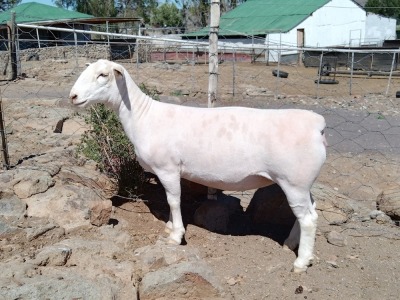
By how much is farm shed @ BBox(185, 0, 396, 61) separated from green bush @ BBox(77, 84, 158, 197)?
24.8m

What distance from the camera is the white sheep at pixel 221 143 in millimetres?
3893

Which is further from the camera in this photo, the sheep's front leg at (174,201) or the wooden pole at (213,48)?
the wooden pole at (213,48)

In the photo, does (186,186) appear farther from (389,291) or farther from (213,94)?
(389,291)

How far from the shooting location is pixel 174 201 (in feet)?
14.5

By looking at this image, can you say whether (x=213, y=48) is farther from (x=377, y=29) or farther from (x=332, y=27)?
(x=377, y=29)

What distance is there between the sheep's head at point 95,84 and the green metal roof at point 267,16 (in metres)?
26.8

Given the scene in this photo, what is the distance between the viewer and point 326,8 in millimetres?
33406

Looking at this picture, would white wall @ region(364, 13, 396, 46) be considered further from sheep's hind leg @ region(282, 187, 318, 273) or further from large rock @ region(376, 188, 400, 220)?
sheep's hind leg @ region(282, 187, 318, 273)

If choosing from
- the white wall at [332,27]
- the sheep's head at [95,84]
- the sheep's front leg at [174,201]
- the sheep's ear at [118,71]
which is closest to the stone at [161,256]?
the sheep's front leg at [174,201]

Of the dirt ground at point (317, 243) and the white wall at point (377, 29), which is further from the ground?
the white wall at point (377, 29)

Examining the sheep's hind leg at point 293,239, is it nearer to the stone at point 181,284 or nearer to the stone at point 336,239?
the stone at point 336,239

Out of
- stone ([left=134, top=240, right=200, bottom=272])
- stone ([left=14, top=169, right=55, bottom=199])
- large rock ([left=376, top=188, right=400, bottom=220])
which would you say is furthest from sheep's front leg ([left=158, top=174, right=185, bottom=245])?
large rock ([left=376, top=188, right=400, bottom=220])

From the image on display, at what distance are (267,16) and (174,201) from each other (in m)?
32.4

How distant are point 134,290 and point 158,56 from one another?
29.5 m
